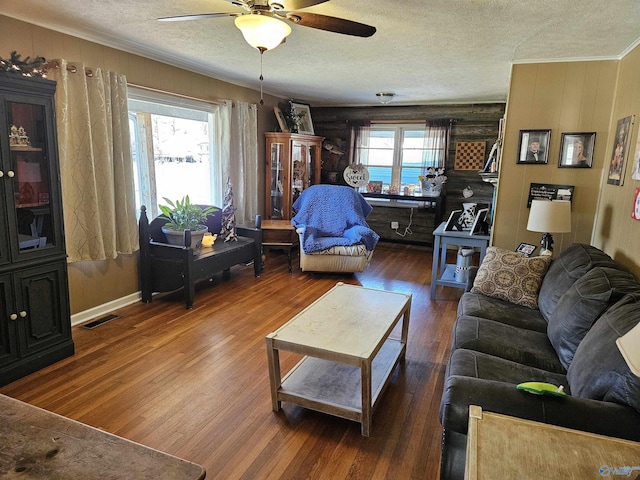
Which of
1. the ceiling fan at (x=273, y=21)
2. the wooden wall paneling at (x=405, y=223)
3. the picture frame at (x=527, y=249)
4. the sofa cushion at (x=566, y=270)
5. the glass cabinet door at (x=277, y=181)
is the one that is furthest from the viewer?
the wooden wall paneling at (x=405, y=223)

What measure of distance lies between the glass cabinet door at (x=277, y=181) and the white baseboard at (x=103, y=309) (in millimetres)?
2488

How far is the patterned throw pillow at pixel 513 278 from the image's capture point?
2.75 meters

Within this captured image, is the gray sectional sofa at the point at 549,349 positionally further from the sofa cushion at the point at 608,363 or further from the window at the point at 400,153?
the window at the point at 400,153

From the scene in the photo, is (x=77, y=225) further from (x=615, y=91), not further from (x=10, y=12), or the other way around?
(x=615, y=91)

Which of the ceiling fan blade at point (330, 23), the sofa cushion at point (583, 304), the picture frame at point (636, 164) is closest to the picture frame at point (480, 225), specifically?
the picture frame at point (636, 164)

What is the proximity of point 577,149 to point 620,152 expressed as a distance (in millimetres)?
565

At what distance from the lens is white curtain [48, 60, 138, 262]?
3.01 meters

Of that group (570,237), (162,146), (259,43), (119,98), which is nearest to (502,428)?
(259,43)

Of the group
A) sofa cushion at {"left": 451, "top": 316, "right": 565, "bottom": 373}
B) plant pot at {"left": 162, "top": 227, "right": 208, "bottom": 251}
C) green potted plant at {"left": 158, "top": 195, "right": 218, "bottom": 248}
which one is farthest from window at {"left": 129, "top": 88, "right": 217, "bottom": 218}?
sofa cushion at {"left": 451, "top": 316, "right": 565, "bottom": 373}

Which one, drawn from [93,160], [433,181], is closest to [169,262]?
[93,160]

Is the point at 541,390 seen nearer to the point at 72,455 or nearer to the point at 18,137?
the point at 72,455

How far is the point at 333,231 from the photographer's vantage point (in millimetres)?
5035

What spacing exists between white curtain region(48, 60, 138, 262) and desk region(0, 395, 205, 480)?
2.50m

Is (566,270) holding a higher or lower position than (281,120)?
lower
